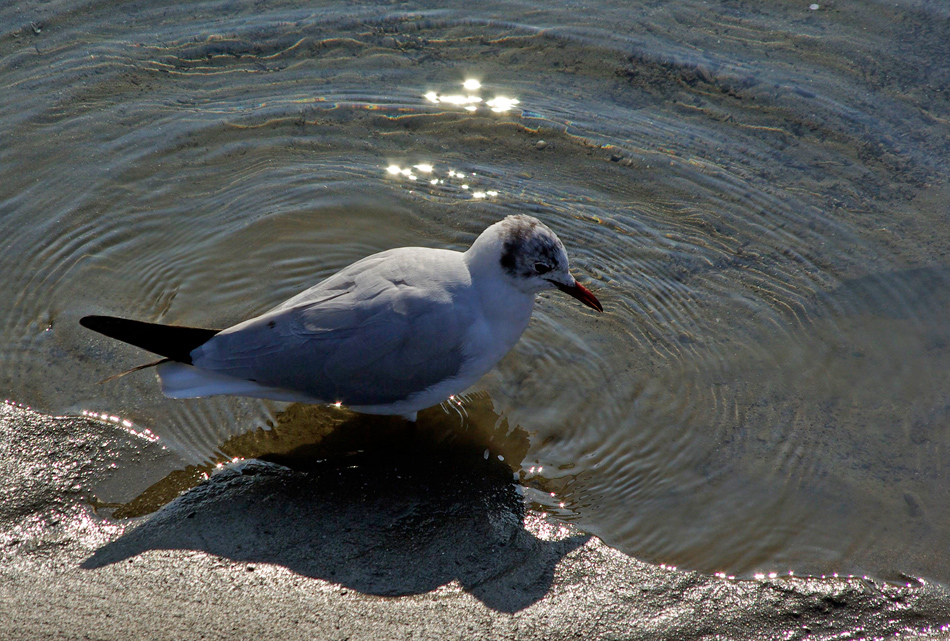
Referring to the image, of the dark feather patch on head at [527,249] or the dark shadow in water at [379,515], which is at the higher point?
the dark feather patch on head at [527,249]

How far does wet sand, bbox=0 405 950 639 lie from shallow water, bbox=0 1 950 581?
0.80 ft

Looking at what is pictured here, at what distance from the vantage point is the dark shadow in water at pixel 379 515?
3369mm

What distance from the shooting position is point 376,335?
13.3ft

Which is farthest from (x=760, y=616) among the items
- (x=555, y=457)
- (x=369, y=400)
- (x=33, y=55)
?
(x=33, y=55)

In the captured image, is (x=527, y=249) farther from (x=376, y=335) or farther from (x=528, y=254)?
(x=376, y=335)

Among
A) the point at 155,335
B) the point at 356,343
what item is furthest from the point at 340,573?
the point at 155,335

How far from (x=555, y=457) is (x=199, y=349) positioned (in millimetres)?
2024

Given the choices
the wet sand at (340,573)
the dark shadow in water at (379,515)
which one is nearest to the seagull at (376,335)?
the dark shadow in water at (379,515)

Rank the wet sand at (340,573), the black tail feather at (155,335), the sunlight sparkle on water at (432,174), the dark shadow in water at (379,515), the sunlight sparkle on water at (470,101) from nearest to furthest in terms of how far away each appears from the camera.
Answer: the wet sand at (340,573) < the dark shadow in water at (379,515) < the black tail feather at (155,335) < the sunlight sparkle on water at (432,174) < the sunlight sparkle on water at (470,101)

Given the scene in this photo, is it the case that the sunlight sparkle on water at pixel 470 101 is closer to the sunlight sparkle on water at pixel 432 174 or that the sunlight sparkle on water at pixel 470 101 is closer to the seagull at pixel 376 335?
the sunlight sparkle on water at pixel 432 174

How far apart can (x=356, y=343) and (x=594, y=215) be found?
265 centimetres

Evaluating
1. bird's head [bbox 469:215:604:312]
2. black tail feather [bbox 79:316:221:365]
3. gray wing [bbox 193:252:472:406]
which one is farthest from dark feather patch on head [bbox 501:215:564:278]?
black tail feather [bbox 79:316:221:365]

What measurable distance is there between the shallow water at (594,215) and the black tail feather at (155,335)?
48cm

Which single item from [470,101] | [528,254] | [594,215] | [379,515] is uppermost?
[470,101]
